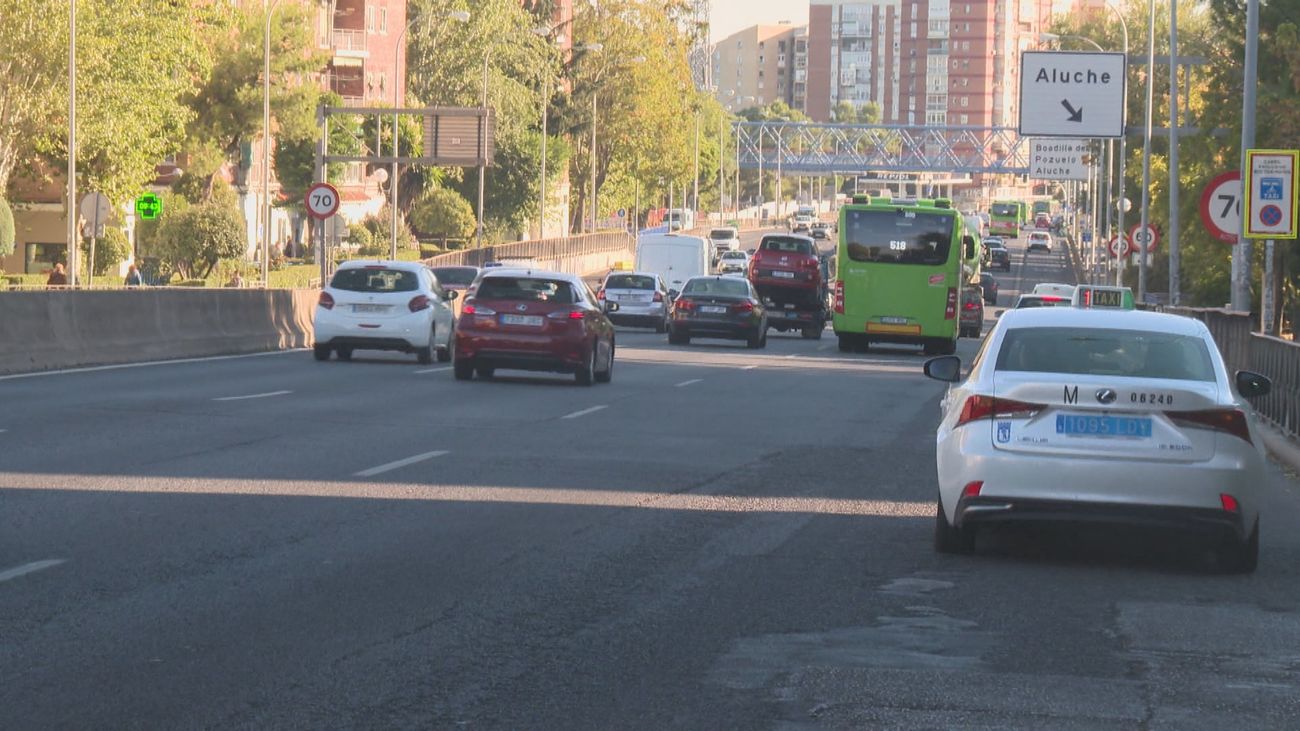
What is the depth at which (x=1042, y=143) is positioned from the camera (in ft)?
254

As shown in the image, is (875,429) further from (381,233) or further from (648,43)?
(648,43)

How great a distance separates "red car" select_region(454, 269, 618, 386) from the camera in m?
25.9

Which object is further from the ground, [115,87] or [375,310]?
[115,87]

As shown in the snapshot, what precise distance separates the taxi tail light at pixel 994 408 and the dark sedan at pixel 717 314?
3110cm

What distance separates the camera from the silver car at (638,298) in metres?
51.4

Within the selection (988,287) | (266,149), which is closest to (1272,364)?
(266,149)

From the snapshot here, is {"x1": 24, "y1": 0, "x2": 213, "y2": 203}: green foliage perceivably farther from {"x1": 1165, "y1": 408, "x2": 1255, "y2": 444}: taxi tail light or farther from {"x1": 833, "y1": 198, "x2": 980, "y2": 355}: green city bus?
{"x1": 1165, "y1": 408, "x2": 1255, "y2": 444}: taxi tail light

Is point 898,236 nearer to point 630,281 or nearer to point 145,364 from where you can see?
point 630,281

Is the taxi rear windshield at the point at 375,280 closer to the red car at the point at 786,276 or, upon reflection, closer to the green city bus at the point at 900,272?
the green city bus at the point at 900,272

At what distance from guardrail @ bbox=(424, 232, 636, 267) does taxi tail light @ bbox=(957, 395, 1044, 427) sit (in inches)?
2102

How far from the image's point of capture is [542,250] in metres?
89.3

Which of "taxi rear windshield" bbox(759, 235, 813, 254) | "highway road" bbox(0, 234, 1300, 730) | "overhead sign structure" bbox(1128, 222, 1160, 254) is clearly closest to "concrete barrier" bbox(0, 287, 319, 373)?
"highway road" bbox(0, 234, 1300, 730)

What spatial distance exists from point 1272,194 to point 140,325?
15.6 m

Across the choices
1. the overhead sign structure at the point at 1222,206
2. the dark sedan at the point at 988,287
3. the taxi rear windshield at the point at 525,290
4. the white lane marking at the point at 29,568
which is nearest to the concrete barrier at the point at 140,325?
the taxi rear windshield at the point at 525,290
